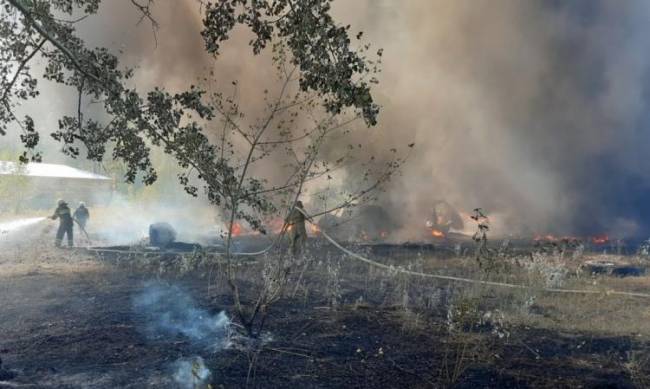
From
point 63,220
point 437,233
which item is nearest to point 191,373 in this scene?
point 63,220

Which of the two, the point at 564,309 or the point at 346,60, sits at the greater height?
the point at 346,60

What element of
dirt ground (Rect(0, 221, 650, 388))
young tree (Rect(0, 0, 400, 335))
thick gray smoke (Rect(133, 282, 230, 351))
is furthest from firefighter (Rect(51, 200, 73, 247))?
young tree (Rect(0, 0, 400, 335))

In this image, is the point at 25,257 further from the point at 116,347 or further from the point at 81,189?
the point at 81,189

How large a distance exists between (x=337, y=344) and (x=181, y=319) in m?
2.27

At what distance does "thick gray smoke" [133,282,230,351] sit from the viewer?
242 inches

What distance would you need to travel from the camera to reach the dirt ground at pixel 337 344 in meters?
5.03

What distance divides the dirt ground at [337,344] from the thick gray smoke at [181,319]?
0.14m

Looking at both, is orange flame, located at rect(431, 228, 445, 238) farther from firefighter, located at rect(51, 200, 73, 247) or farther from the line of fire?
firefighter, located at rect(51, 200, 73, 247)

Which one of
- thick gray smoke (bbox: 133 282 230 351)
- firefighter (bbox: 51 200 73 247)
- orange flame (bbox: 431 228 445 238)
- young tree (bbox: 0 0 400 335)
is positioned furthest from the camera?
orange flame (bbox: 431 228 445 238)

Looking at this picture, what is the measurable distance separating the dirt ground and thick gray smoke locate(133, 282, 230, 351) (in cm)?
14

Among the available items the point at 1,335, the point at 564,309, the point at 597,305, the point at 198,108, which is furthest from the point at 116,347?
the point at 597,305

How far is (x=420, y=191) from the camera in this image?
24656 mm

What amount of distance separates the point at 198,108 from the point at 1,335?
177 inches

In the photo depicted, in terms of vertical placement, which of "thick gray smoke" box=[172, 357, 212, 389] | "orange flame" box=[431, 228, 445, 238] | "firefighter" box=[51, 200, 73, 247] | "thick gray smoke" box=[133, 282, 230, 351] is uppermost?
"orange flame" box=[431, 228, 445, 238]
